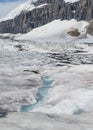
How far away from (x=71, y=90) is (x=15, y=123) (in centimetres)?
2193

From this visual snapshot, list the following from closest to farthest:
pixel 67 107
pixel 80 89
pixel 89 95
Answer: pixel 67 107 → pixel 89 95 → pixel 80 89

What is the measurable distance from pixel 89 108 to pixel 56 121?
11.9 m

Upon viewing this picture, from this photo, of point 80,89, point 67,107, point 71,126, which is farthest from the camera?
point 80,89

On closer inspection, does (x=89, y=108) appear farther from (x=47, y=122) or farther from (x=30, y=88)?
(x=30, y=88)

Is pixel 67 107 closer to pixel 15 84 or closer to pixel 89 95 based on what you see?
pixel 89 95

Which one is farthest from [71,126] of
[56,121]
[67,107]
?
[67,107]

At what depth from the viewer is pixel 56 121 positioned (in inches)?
759

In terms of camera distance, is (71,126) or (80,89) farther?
(80,89)

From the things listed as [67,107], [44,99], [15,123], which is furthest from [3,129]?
[44,99]

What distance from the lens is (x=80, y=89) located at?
39.0 metres

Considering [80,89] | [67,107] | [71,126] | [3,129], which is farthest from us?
[80,89]

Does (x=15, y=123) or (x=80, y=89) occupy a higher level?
(x=80, y=89)

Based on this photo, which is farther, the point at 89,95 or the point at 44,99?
the point at 44,99

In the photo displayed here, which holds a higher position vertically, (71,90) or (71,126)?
(71,90)
